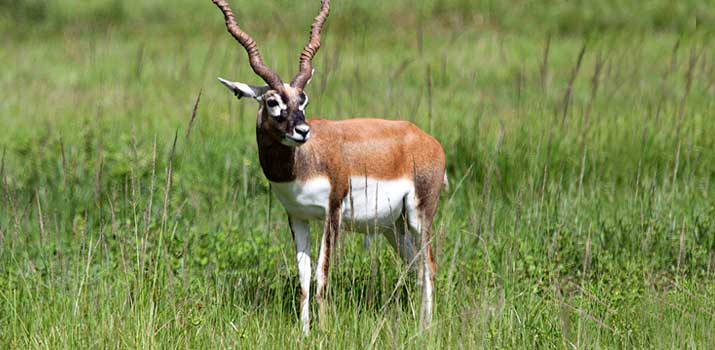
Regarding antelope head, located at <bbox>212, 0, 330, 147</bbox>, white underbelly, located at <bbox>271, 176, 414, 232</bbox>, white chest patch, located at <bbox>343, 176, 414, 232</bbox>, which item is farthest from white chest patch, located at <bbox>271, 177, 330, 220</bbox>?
antelope head, located at <bbox>212, 0, 330, 147</bbox>

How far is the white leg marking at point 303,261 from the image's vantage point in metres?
4.76

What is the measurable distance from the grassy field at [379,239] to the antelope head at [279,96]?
1.12 ft

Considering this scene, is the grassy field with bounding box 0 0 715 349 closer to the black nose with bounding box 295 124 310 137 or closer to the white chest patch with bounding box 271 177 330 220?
the white chest patch with bounding box 271 177 330 220

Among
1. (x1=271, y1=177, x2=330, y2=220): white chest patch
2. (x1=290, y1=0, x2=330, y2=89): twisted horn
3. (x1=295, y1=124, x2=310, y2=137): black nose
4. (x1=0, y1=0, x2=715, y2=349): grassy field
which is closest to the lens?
(x1=295, y1=124, x2=310, y2=137): black nose

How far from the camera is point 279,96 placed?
4379 mm

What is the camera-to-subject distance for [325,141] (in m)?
4.77

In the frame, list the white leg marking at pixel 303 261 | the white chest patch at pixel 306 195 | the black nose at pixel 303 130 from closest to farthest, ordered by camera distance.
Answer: the black nose at pixel 303 130 → the white chest patch at pixel 306 195 → the white leg marking at pixel 303 261

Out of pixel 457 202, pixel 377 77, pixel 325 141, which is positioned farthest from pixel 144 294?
pixel 377 77

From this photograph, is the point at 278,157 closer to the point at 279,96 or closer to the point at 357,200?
the point at 279,96

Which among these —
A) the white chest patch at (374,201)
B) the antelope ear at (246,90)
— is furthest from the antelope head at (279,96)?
the white chest patch at (374,201)

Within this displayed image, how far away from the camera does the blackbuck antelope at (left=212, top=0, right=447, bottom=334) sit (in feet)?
14.6

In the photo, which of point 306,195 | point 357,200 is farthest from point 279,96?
point 357,200

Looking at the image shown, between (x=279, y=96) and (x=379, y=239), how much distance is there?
92cm

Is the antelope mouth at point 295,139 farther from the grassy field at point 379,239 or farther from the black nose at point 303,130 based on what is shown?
the grassy field at point 379,239
